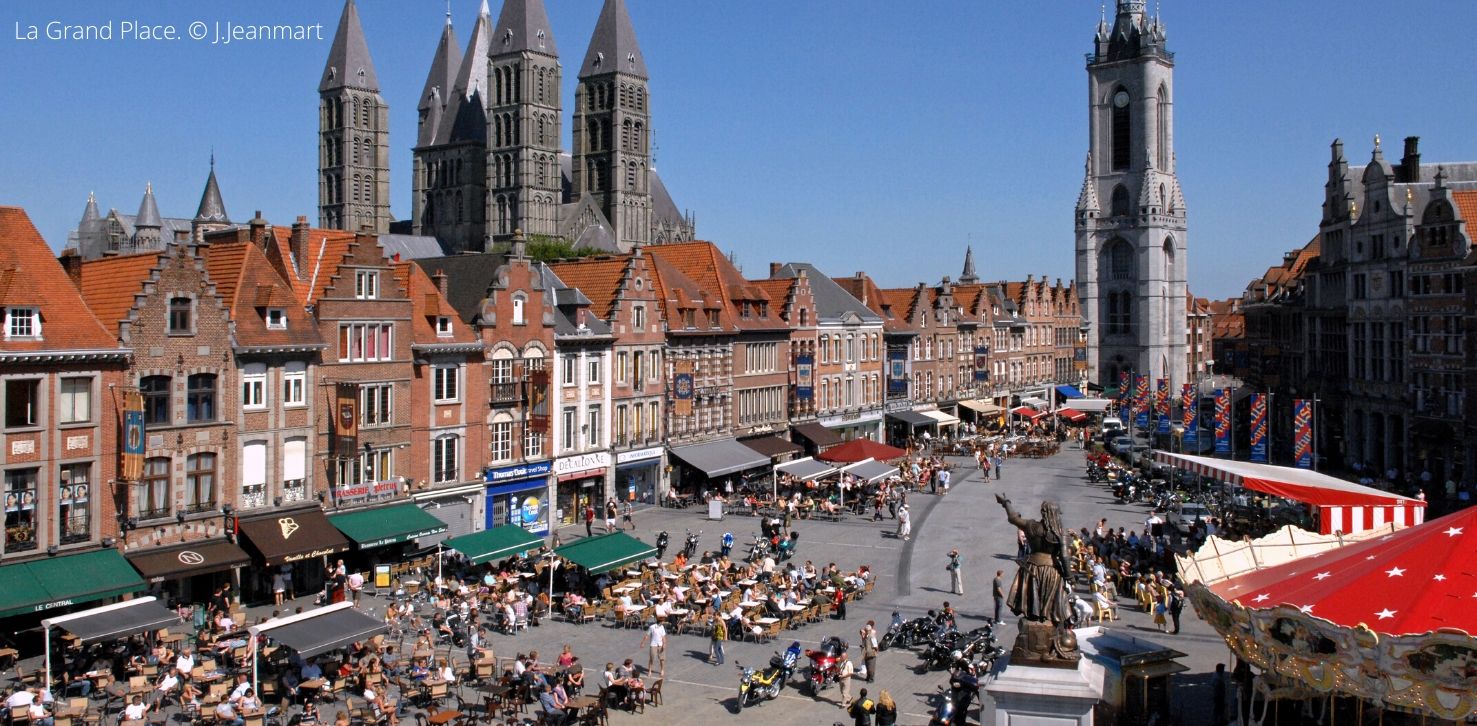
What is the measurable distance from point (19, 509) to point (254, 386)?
6.94 meters

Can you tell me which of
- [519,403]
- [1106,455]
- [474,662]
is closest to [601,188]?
→ [1106,455]

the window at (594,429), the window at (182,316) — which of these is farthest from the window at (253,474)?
the window at (594,429)

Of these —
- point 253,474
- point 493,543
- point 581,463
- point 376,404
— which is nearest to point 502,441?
point 581,463

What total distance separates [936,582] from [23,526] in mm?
23750

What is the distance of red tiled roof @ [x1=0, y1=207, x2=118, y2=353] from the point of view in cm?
2905

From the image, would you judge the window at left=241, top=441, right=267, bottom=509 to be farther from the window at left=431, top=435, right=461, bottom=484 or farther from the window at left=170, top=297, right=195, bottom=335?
the window at left=431, top=435, right=461, bottom=484

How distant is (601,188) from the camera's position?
128 m

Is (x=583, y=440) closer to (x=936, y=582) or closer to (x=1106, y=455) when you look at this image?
(x=936, y=582)

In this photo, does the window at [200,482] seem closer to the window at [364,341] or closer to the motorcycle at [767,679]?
the window at [364,341]

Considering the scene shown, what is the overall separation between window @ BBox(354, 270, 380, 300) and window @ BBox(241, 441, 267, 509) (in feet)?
18.4

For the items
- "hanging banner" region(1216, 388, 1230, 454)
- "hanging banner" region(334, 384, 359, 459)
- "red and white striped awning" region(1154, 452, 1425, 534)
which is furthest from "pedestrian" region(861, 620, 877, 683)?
"hanging banner" region(1216, 388, 1230, 454)

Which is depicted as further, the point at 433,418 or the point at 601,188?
the point at 601,188

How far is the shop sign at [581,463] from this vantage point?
45.4 meters

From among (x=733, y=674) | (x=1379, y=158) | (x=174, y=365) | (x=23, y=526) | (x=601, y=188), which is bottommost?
(x=733, y=674)
